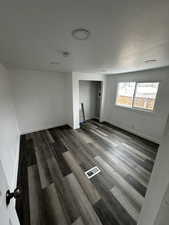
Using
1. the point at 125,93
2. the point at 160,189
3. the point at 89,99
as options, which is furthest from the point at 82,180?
the point at 89,99

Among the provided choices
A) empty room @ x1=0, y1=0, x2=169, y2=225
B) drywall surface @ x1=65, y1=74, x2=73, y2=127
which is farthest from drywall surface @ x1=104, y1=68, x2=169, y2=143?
drywall surface @ x1=65, y1=74, x2=73, y2=127

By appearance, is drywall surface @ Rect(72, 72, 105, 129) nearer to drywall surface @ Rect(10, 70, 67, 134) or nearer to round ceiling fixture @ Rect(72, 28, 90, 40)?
drywall surface @ Rect(10, 70, 67, 134)

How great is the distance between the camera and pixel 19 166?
2076mm

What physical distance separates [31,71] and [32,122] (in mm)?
1811

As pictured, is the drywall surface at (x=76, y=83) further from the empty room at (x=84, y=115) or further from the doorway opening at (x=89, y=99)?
the doorway opening at (x=89, y=99)

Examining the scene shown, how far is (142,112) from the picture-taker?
3.24 metres

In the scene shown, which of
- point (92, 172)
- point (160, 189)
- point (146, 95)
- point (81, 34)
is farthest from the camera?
point (146, 95)

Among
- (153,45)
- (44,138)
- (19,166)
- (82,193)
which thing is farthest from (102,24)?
(44,138)

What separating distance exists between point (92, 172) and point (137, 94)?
116 inches

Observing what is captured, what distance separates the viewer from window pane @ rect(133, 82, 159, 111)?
116 inches

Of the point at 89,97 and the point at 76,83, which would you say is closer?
the point at 76,83

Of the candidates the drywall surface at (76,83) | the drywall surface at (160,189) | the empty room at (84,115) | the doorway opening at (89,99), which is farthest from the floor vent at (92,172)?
the doorway opening at (89,99)

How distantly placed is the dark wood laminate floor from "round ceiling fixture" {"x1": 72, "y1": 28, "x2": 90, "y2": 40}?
2249mm

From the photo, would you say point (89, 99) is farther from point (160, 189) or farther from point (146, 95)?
point (160, 189)
